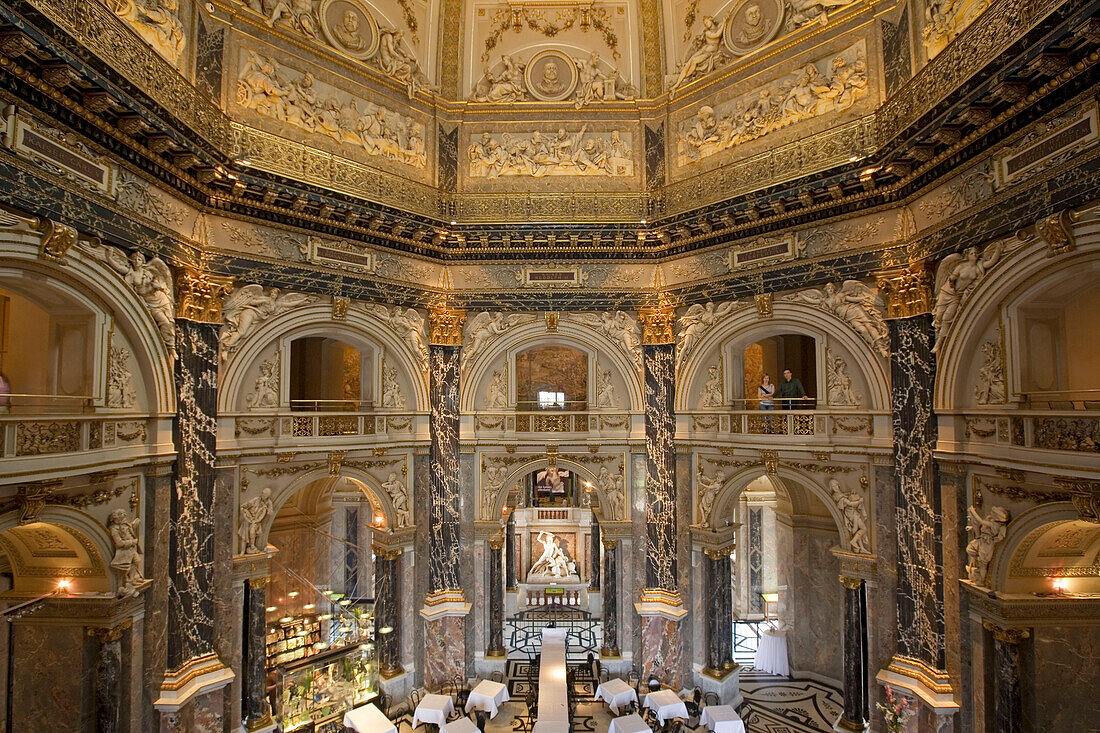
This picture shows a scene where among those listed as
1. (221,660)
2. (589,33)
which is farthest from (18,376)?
(589,33)

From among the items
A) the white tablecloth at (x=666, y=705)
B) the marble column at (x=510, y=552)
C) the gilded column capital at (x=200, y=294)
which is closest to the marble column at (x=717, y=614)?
the white tablecloth at (x=666, y=705)

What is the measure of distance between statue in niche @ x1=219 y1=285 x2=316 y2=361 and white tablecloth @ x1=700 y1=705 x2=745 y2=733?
39.3 ft

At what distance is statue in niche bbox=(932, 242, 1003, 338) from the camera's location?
29.1 feet

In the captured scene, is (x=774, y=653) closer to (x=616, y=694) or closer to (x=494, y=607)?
(x=616, y=694)

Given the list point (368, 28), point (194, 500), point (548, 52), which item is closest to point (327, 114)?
point (368, 28)

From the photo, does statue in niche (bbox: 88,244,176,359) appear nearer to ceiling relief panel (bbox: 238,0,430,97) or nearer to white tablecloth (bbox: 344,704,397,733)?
ceiling relief panel (bbox: 238,0,430,97)

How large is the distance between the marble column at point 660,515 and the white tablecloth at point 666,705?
1.04 metres

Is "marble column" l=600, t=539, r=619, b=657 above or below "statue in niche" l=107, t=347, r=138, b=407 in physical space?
below

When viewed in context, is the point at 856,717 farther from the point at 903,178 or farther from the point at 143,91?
the point at 143,91

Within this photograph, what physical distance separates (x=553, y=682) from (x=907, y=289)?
1077cm

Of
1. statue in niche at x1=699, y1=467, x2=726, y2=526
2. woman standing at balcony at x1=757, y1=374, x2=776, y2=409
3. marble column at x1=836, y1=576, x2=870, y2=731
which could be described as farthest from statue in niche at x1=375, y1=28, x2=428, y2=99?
marble column at x1=836, y1=576, x2=870, y2=731

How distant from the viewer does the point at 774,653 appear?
15.7m

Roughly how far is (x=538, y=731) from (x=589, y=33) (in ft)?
51.9

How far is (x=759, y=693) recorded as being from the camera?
14.9 metres
